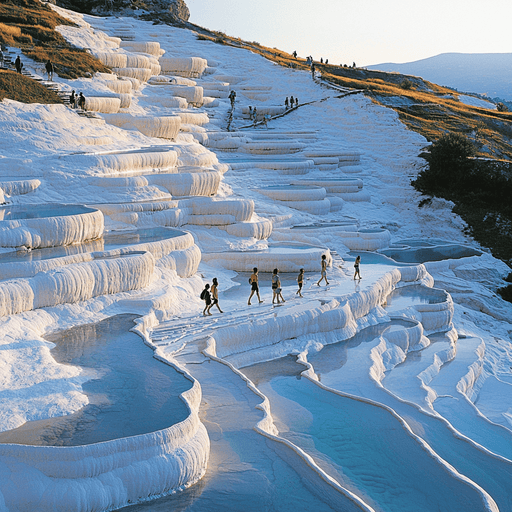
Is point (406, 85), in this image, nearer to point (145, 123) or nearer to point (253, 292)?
point (145, 123)

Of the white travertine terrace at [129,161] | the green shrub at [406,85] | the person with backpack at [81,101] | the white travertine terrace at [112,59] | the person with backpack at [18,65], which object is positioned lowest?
the white travertine terrace at [129,161]

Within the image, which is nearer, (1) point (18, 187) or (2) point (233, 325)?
(2) point (233, 325)

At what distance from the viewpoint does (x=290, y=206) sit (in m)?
20.1

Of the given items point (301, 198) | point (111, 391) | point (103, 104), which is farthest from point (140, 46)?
point (111, 391)

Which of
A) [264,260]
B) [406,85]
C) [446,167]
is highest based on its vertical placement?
[406,85]

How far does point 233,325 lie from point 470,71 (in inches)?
6987

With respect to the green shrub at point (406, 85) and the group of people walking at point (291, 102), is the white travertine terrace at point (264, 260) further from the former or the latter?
the green shrub at point (406, 85)

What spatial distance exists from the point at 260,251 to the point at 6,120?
7177mm

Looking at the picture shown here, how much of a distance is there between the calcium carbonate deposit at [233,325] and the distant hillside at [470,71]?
142570 millimetres

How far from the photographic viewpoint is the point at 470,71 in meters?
172

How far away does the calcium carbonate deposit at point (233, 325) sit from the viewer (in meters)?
6.20

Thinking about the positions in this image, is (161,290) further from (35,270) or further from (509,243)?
(509,243)

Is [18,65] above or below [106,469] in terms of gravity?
above

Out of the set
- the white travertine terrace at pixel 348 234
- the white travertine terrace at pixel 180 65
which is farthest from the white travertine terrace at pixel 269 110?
the white travertine terrace at pixel 348 234
